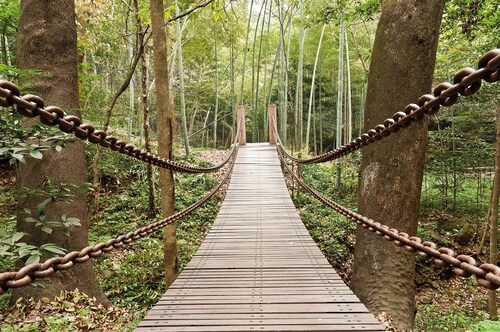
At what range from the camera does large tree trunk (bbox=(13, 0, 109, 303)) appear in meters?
2.62

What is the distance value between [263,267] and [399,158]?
56.8 inches

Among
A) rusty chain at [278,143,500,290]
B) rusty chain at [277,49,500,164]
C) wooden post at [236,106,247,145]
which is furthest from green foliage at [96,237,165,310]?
wooden post at [236,106,247,145]

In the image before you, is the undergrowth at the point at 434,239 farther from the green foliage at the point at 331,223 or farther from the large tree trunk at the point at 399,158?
the large tree trunk at the point at 399,158

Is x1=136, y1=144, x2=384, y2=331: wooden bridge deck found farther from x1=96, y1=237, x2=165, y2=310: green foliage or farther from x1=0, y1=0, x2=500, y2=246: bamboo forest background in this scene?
x1=0, y1=0, x2=500, y2=246: bamboo forest background

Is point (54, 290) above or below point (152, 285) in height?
above

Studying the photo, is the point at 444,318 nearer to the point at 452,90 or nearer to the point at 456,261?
the point at 456,261

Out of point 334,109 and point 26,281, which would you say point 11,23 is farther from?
point 334,109

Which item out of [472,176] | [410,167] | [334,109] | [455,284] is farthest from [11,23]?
[334,109]

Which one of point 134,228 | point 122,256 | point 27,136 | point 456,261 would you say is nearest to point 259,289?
point 456,261

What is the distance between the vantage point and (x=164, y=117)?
125 inches

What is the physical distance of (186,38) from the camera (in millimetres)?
11867

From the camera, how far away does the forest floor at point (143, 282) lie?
240cm

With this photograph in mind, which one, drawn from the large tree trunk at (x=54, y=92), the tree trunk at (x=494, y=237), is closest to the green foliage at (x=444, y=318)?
the tree trunk at (x=494, y=237)

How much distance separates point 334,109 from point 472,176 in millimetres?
10342
